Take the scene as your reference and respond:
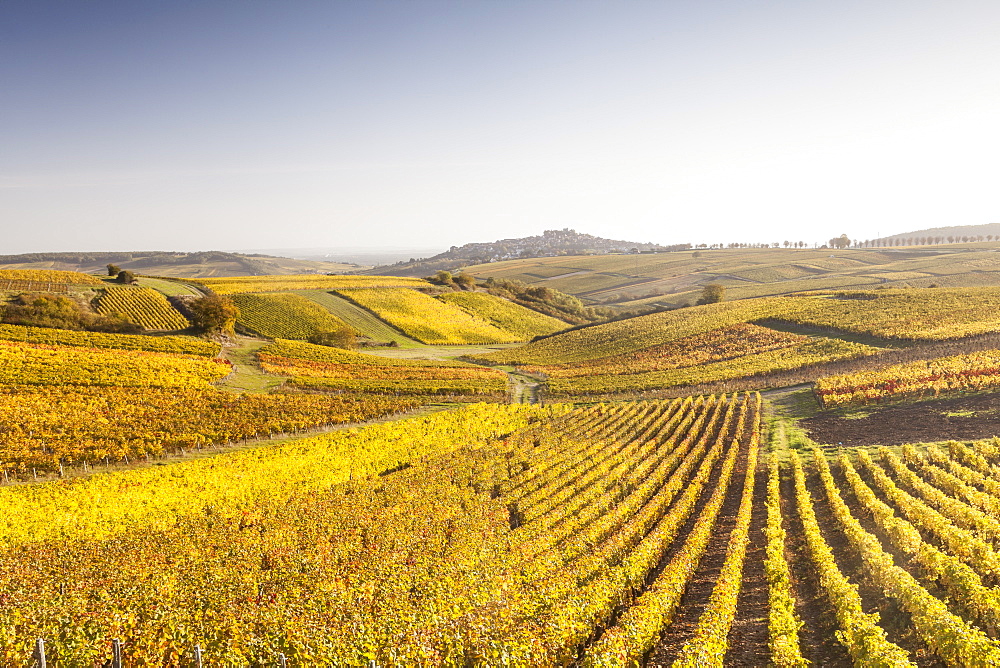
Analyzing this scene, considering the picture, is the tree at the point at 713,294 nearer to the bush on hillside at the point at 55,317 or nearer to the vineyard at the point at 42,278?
the bush on hillside at the point at 55,317

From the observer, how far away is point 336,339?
274 ft

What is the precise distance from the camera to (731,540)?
19703mm

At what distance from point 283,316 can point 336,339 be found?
15.6m

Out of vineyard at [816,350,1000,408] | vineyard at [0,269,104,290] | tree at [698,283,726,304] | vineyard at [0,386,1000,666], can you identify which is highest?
vineyard at [0,269,104,290]

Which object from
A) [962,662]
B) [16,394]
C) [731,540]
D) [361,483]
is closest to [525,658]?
[962,662]

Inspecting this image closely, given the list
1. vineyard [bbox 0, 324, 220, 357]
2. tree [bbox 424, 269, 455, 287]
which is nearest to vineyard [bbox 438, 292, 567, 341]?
tree [bbox 424, 269, 455, 287]

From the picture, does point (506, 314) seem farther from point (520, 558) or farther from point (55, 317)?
point (520, 558)

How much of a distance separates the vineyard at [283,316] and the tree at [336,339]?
240 cm

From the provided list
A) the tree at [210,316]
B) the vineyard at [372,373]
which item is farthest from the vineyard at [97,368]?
the tree at [210,316]

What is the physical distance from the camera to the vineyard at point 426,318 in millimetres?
99188

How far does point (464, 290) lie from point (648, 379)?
84.3 meters

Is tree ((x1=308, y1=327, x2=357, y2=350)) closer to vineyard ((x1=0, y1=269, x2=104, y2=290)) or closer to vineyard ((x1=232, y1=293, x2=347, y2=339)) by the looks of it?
vineyard ((x1=232, y1=293, x2=347, y2=339))

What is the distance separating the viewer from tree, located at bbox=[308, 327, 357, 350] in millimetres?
83188

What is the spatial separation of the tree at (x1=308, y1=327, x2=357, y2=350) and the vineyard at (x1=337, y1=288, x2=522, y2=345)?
47.1 ft
